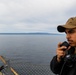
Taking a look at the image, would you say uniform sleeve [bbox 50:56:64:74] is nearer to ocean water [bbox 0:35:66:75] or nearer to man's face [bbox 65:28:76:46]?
man's face [bbox 65:28:76:46]

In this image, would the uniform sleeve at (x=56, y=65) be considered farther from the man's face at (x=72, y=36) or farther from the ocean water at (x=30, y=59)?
the ocean water at (x=30, y=59)

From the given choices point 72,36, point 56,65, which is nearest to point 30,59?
point 56,65

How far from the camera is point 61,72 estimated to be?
2424 millimetres

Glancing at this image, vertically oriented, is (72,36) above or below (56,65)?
above

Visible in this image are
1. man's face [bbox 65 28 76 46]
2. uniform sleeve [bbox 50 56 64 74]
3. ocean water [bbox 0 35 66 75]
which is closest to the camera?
man's face [bbox 65 28 76 46]

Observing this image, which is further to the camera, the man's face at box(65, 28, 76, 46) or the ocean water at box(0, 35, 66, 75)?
the ocean water at box(0, 35, 66, 75)

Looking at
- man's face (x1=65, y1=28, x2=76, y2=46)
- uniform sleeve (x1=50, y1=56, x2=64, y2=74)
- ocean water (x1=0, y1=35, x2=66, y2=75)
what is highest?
man's face (x1=65, y1=28, x2=76, y2=46)

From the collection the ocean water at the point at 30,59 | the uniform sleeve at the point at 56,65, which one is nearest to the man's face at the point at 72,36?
the uniform sleeve at the point at 56,65

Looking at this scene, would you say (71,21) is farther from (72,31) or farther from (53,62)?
(53,62)

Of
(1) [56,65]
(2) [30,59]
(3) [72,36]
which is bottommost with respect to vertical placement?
(2) [30,59]

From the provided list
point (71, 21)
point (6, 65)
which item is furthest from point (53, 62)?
point (6, 65)

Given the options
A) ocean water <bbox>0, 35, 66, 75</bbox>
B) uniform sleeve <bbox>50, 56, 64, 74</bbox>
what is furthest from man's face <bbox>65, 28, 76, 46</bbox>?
ocean water <bbox>0, 35, 66, 75</bbox>

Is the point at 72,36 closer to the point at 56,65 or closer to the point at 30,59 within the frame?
the point at 56,65

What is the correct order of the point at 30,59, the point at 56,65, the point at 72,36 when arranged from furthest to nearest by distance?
the point at 30,59 → the point at 56,65 → the point at 72,36
